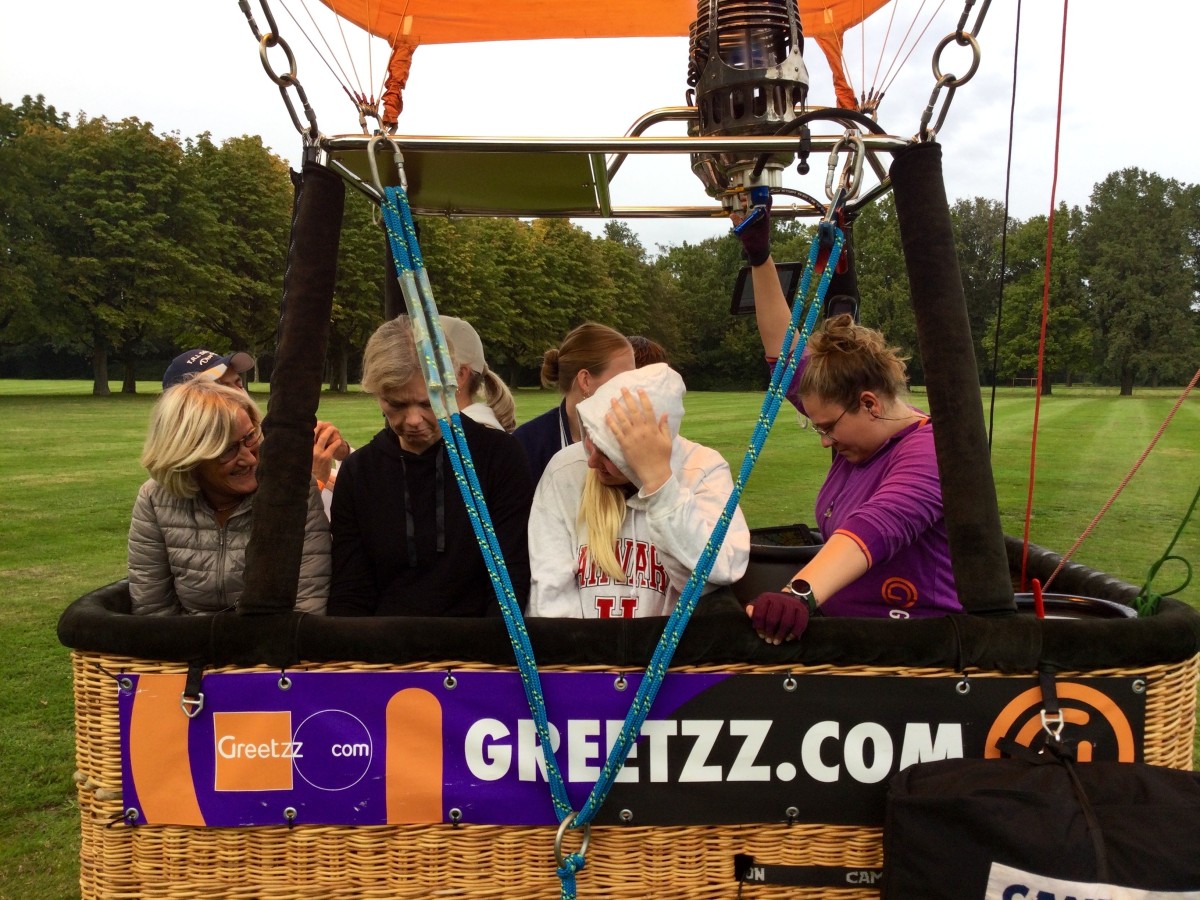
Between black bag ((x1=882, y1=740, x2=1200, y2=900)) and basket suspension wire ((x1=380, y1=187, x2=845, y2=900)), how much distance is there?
41 cm

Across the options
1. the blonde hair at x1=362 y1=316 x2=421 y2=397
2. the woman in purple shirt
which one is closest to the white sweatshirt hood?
the woman in purple shirt

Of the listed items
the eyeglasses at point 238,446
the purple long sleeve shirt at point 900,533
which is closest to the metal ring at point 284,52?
the eyeglasses at point 238,446

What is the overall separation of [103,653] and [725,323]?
49.5 m

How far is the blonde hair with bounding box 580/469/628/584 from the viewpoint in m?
1.77

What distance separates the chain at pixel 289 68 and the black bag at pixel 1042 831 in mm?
1416

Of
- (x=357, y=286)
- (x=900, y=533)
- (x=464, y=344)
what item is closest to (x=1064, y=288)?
(x=357, y=286)

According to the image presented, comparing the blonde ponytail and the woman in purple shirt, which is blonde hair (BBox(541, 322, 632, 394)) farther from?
the woman in purple shirt

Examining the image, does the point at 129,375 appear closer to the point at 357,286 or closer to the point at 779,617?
the point at 357,286

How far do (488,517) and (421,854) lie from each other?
23.0 inches

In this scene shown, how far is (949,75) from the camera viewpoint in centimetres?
149

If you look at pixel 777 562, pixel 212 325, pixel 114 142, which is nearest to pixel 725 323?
pixel 212 325

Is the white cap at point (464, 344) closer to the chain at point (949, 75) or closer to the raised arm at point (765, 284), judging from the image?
the raised arm at point (765, 284)

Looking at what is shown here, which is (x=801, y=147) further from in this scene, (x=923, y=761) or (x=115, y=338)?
(x=115, y=338)

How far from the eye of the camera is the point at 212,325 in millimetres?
33375
